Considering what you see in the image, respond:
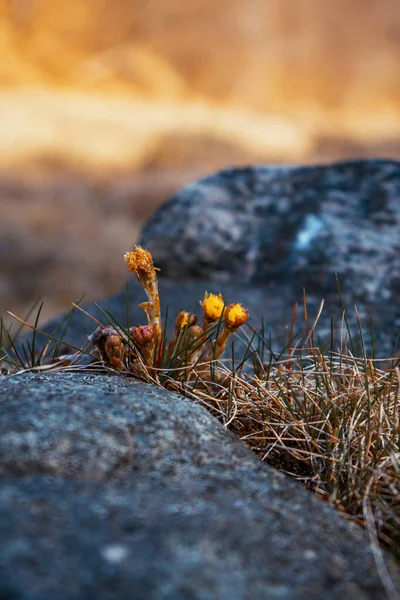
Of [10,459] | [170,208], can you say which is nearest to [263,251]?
[170,208]

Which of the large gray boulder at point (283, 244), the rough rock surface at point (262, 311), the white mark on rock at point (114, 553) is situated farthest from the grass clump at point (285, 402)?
the large gray boulder at point (283, 244)

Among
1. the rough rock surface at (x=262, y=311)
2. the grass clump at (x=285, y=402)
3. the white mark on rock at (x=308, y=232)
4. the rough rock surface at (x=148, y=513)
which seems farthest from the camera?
the white mark on rock at (x=308, y=232)

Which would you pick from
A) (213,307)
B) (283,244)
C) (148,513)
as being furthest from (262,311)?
(148,513)

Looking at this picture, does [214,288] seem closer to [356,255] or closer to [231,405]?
[356,255]

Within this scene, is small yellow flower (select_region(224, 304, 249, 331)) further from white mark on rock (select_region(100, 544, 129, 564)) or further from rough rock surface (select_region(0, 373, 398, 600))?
white mark on rock (select_region(100, 544, 129, 564))

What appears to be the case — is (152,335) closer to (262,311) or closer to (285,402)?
(285,402)

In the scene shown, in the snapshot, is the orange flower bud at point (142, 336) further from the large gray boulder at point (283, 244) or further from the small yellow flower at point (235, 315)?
the large gray boulder at point (283, 244)
